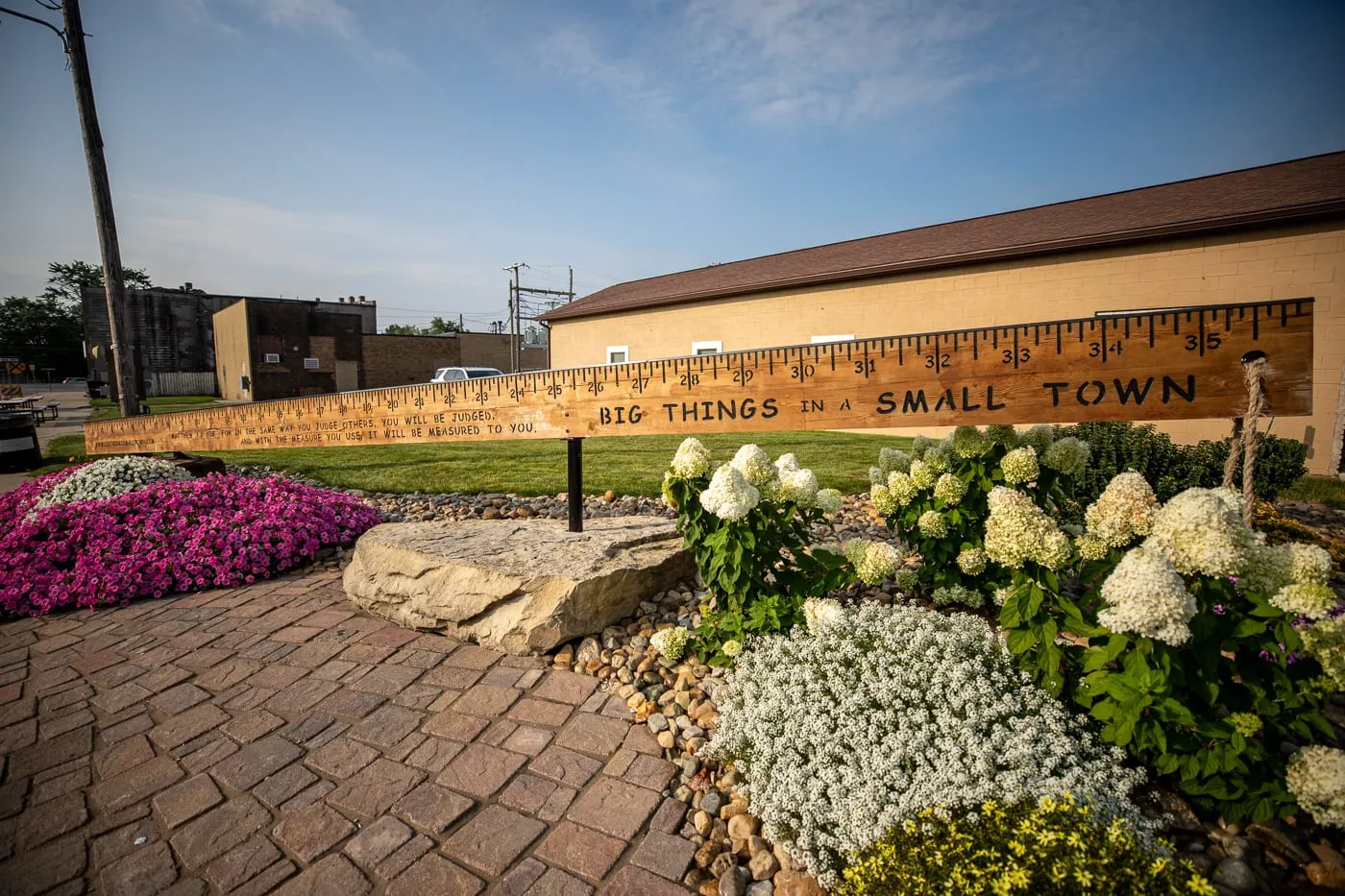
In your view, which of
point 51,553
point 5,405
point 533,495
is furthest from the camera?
point 5,405

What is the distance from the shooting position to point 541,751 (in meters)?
2.27

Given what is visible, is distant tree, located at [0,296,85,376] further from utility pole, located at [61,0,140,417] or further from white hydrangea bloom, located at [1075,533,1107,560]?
white hydrangea bloom, located at [1075,533,1107,560]

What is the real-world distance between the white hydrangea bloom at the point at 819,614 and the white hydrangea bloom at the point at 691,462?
0.76 meters

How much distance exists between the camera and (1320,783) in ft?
4.94

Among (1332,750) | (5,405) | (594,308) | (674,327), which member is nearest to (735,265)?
(674,327)

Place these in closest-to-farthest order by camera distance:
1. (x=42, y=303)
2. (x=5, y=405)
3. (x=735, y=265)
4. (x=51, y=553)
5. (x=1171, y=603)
→ (x=1171, y=603) → (x=51, y=553) → (x=5, y=405) → (x=735, y=265) → (x=42, y=303)

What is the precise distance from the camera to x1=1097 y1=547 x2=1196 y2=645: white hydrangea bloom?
4.84 feet

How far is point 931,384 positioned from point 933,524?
0.66 meters

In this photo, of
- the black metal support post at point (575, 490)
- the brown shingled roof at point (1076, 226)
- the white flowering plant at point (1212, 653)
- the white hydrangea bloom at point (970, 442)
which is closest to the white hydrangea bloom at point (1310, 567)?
the white flowering plant at point (1212, 653)

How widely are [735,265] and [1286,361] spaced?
53.4 ft

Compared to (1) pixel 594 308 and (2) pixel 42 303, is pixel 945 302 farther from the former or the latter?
(2) pixel 42 303

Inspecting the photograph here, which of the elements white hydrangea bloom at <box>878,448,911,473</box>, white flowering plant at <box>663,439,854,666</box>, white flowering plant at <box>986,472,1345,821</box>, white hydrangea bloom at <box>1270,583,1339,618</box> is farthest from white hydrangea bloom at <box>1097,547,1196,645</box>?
white hydrangea bloom at <box>878,448,911,473</box>

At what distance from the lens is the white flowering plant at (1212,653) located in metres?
1.52

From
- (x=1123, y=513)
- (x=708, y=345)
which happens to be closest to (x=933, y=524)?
(x=1123, y=513)
